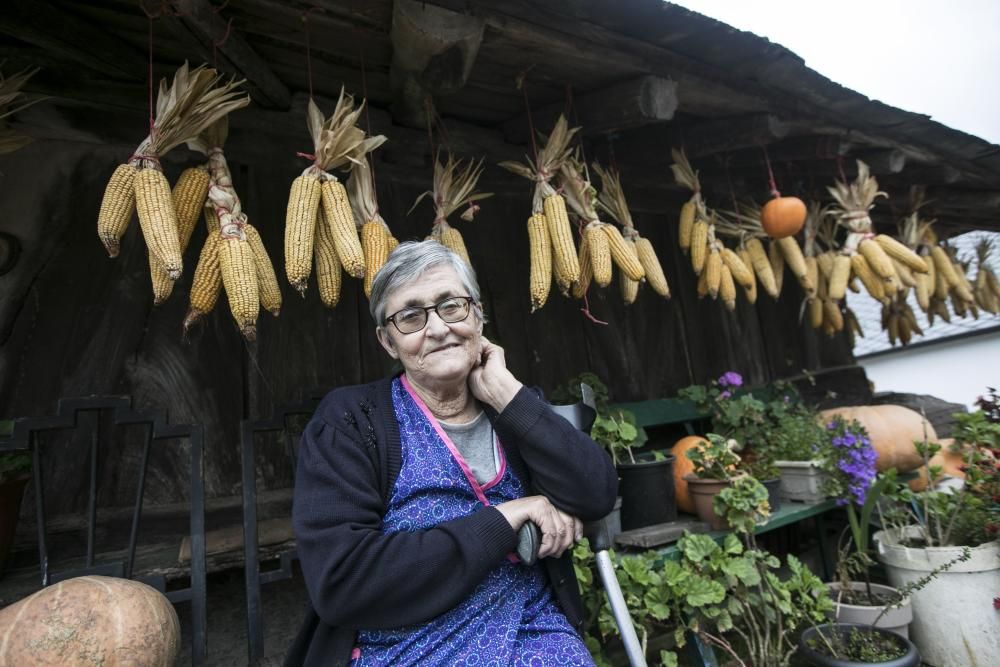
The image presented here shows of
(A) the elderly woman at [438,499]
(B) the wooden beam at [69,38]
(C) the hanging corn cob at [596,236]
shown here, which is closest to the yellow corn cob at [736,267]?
(C) the hanging corn cob at [596,236]

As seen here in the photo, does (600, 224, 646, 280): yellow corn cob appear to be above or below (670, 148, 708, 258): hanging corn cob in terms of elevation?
below

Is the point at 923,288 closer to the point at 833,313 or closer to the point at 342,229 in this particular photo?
the point at 833,313

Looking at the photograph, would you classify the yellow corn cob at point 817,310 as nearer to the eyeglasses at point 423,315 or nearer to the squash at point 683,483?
the squash at point 683,483

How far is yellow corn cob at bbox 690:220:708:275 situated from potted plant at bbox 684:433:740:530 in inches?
42.9

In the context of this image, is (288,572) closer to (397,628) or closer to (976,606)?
(397,628)

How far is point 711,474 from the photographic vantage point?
108 inches

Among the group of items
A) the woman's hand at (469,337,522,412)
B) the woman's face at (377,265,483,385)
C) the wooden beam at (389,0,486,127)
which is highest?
the wooden beam at (389,0,486,127)

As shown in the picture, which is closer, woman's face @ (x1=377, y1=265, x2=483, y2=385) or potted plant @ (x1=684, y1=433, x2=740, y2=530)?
woman's face @ (x1=377, y1=265, x2=483, y2=385)

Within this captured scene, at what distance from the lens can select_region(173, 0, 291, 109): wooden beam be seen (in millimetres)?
1762

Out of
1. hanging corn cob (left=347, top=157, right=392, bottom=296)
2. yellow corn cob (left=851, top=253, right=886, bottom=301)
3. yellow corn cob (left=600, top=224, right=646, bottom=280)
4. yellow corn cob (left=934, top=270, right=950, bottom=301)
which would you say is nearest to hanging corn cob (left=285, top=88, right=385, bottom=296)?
hanging corn cob (left=347, top=157, right=392, bottom=296)

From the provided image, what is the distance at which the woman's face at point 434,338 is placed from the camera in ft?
5.28

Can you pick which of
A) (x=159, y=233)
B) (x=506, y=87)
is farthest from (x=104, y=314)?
(x=506, y=87)

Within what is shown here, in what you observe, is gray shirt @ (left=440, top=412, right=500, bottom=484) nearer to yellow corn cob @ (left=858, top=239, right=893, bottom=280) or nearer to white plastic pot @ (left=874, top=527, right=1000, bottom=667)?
white plastic pot @ (left=874, top=527, right=1000, bottom=667)

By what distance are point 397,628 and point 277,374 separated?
62.7 inches
